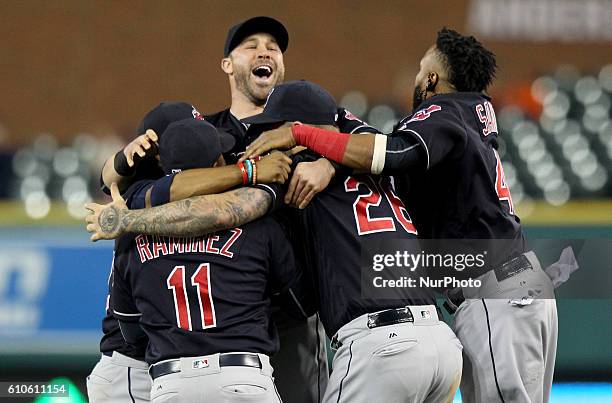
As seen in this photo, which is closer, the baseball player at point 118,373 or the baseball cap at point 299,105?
the baseball cap at point 299,105

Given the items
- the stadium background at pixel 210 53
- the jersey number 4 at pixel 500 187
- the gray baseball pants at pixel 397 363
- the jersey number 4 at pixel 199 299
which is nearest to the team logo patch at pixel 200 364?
the jersey number 4 at pixel 199 299

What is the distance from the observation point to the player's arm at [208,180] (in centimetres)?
317

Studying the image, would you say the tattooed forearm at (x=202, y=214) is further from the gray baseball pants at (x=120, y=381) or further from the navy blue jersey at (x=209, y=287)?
the gray baseball pants at (x=120, y=381)

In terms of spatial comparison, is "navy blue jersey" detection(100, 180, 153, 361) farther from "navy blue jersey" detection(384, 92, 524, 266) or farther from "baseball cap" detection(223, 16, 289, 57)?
"baseball cap" detection(223, 16, 289, 57)

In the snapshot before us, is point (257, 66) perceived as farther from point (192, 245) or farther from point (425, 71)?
point (192, 245)

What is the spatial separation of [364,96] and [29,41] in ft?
15.3

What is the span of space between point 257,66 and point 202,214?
161 centimetres

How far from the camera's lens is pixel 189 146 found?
3.20 m

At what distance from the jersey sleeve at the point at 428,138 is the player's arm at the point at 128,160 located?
0.99m

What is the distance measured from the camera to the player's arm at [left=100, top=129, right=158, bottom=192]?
3.60 metres

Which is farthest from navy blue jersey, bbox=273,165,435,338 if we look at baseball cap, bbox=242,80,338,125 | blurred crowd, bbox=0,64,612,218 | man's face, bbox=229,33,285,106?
blurred crowd, bbox=0,64,612,218

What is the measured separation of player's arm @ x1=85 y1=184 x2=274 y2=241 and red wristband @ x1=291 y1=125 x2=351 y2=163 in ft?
0.84

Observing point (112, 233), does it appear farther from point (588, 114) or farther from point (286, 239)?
point (588, 114)

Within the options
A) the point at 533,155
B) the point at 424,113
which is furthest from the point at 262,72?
the point at 533,155
